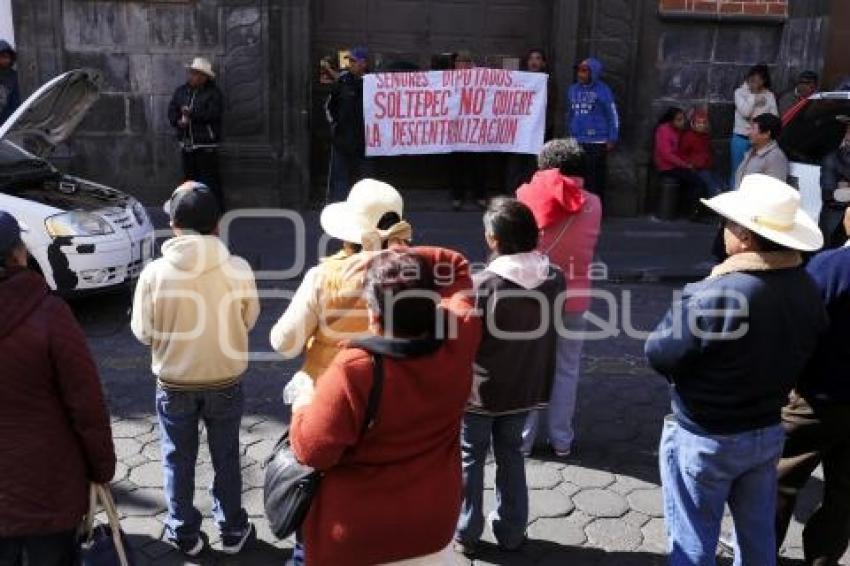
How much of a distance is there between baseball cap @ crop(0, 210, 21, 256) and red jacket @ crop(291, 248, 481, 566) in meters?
1.04

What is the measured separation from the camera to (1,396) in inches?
112

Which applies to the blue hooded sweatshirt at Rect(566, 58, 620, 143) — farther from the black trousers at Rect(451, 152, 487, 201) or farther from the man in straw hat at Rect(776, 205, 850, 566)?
the man in straw hat at Rect(776, 205, 850, 566)

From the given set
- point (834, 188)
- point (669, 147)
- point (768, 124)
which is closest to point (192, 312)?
point (768, 124)

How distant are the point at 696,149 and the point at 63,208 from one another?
751 cm

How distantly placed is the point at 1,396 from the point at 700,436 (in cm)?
228

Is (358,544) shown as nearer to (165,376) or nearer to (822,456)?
(165,376)

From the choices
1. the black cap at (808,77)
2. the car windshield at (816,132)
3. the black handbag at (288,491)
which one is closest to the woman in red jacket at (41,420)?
the black handbag at (288,491)

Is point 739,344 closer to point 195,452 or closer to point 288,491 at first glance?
point 288,491

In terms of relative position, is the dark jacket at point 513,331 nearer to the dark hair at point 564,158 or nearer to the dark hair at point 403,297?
the dark hair at point 564,158

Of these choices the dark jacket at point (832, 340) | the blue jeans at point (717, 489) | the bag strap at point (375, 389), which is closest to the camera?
the bag strap at point (375, 389)

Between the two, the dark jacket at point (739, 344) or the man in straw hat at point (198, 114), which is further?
the man in straw hat at point (198, 114)

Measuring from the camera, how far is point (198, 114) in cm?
1020

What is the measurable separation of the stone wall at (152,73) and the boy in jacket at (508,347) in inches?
298

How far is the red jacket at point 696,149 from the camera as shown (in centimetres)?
1148
